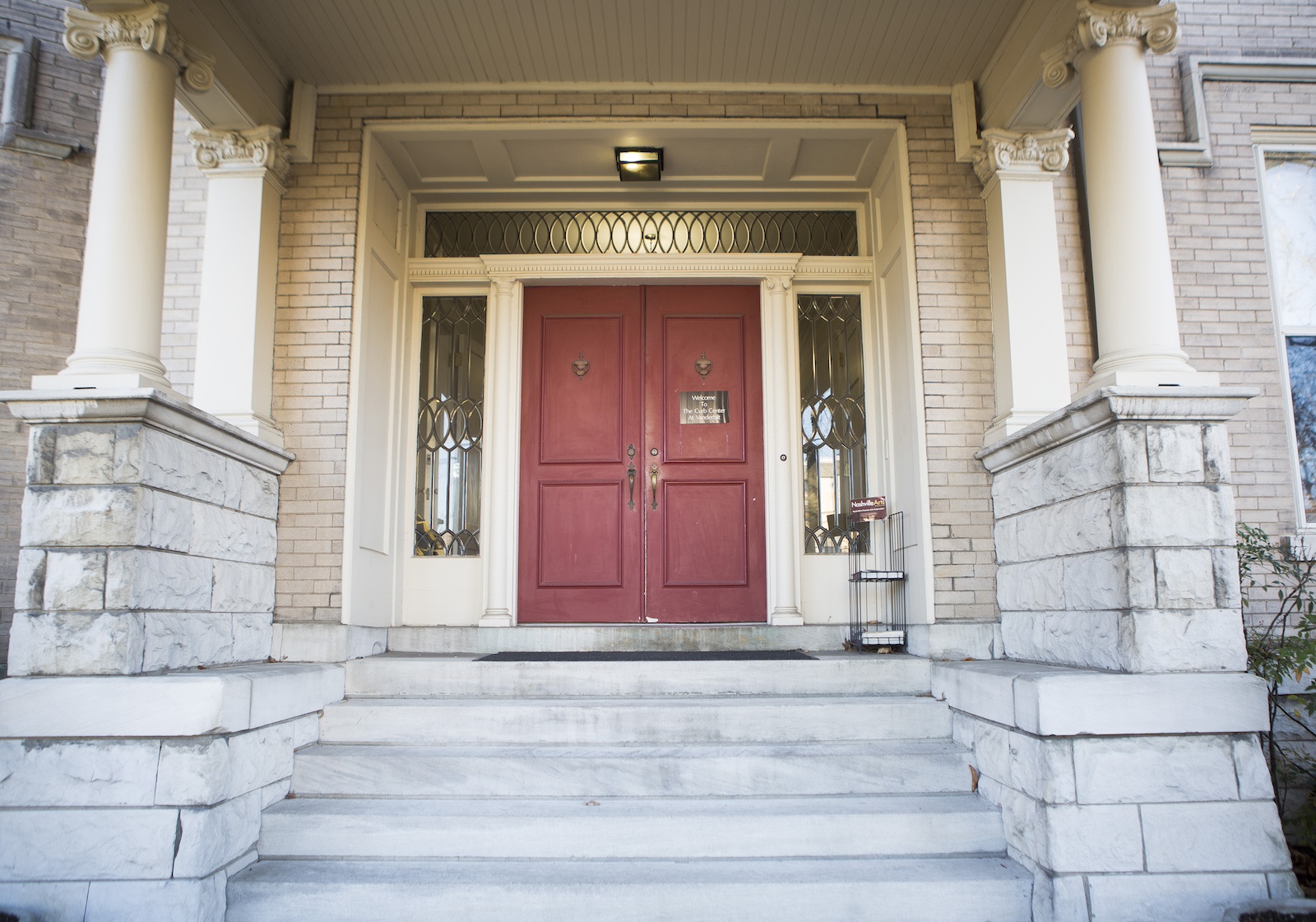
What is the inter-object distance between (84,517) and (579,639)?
257 centimetres

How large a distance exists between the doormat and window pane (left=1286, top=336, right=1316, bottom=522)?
3.07 m

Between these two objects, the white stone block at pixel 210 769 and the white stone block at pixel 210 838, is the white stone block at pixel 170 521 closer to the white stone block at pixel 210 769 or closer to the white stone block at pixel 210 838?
the white stone block at pixel 210 769

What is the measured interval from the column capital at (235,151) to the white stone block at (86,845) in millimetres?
3130

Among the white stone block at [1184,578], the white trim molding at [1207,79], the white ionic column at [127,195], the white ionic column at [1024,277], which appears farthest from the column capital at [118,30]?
the white trim molding at [1207,79]

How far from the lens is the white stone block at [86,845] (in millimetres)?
2877

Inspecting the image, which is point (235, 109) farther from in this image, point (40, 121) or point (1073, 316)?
point (1073, 316)

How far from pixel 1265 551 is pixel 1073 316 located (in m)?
1.72

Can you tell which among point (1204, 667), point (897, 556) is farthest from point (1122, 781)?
point (897, 556)

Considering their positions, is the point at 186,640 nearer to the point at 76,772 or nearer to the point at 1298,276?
the point at 76,772

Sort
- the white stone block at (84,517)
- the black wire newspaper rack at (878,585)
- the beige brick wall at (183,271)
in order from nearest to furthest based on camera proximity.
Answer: the white stone block at (84,517), the black wire newspaper rack at (878,585), the beige brick wall at (183,271)

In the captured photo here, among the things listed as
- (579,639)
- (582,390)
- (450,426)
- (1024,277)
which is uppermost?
(1024,277)

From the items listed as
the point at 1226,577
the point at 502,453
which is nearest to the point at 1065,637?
the point at 1226,577

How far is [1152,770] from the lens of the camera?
297 centimetres

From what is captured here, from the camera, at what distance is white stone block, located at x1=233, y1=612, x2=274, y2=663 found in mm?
3956
